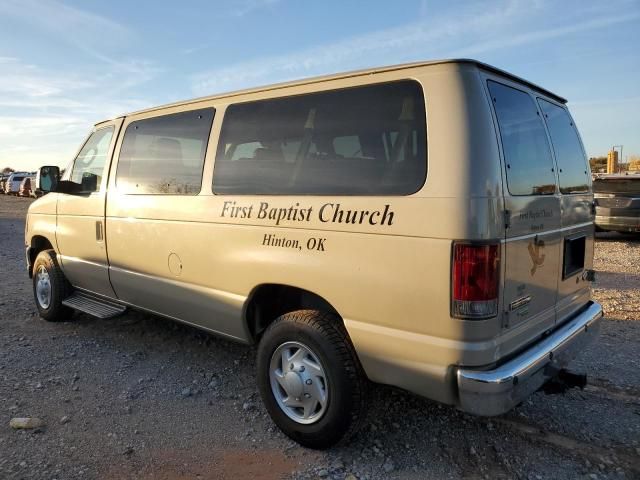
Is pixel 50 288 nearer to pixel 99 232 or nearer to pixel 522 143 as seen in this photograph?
pixel 99 232

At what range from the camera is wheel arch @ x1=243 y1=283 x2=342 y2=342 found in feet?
10.9

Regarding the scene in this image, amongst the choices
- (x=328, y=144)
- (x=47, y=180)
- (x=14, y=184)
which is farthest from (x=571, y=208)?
(x=14, y=184)

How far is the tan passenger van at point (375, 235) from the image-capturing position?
2.54 meters

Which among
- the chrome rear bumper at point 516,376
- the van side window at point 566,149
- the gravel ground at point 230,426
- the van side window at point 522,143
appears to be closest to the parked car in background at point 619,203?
the gravel ground at point 230,426

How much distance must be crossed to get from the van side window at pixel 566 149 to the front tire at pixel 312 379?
1761mm

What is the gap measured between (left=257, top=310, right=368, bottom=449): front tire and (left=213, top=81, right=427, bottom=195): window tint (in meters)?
0.82

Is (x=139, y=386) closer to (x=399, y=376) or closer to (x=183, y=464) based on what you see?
(x=183, y=464)

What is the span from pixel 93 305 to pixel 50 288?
3.03 ft

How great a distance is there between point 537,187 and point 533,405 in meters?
1.71

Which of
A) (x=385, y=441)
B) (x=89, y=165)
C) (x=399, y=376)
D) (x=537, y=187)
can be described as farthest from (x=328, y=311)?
(x=89, y=165)

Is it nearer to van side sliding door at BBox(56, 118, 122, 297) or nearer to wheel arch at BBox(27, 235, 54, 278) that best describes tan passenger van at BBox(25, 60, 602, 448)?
van side sliding door at BBox(56, 118, 122, 297)

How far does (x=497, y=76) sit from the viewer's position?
288 centimetres

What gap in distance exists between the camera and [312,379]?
3096 mm

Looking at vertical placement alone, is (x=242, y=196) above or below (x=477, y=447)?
above
